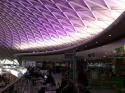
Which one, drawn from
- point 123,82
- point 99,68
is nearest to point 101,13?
point 99,68

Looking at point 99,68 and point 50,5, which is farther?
point 50,5

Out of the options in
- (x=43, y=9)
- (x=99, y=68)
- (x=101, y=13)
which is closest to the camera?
(x=99, y=68)

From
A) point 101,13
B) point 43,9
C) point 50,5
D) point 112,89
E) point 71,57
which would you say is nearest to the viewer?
point 112,89

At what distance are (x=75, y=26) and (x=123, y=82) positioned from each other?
2566 cm

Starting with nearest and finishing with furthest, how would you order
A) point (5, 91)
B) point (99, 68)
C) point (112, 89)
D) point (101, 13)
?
point (5, 91)
point (112, 89)
point (99, 68)
point (101, 13)

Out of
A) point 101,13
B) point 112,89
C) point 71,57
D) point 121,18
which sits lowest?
point 112,89

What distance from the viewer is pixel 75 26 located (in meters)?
47.2

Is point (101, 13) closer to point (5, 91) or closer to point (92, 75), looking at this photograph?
point (92, 75)

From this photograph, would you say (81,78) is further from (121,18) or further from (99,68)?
(99,68)

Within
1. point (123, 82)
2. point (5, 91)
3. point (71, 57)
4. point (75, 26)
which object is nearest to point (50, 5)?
point (75, 26)

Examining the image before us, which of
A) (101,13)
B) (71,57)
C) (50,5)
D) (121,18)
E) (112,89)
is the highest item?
(50,5)

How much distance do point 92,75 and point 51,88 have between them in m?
3.55

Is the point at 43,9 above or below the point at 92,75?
above

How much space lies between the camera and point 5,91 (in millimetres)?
9484
